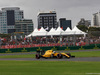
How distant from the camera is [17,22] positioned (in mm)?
180125

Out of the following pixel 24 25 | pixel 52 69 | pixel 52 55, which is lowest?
pixel 52 55

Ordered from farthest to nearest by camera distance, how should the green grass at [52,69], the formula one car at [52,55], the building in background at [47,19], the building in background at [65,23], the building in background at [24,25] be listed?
the building in background at [65,23]
the building in background at [24,25]
the building in background at [47,19]
the formula one car at [52,55]
the green grass at [52,69]

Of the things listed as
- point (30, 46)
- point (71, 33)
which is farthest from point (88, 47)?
point (30, 46)

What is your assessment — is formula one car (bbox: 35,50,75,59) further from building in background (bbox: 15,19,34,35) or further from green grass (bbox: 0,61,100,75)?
building in background (bbox: 15,19,34,35)

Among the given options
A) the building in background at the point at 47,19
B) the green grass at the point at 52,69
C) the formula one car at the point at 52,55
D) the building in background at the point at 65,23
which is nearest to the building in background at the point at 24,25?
the building in background at the point at 47,19

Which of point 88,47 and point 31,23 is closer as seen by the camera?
point 88,47

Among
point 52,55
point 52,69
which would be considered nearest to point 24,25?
point 52,55

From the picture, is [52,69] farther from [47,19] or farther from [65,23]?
[65,23]

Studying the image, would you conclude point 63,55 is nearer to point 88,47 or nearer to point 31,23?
point 88,47

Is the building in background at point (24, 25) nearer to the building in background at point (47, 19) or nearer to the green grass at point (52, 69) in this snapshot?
the building in background at point (47, 19)

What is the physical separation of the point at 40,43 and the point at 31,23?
146444 mm

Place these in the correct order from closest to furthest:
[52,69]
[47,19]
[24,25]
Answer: [52,69]
[47,19]
[24,25]

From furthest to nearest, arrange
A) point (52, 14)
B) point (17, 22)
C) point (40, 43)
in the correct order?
1. point (17, 22)
2. point (52, 14)
3. point (40, 43)

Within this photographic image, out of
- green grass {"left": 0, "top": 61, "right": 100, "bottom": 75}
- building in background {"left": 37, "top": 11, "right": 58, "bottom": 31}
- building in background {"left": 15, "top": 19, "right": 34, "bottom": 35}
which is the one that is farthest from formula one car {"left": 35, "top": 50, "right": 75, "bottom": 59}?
building in background {"left": 15, "top": 19, "right": 34, "bottom": 35}
